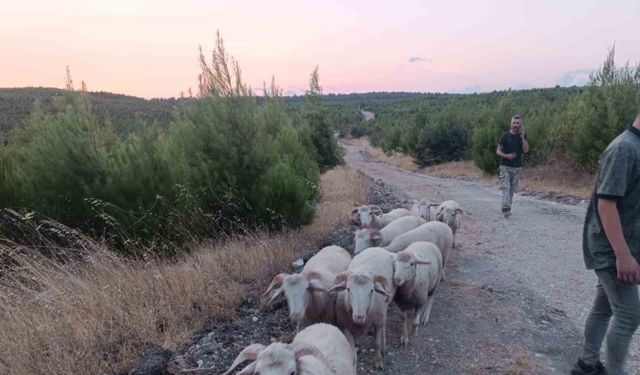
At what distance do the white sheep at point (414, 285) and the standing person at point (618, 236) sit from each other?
2.22 meters

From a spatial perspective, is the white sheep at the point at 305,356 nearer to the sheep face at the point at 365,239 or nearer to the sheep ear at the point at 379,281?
the sheep ear at the point at 379,281

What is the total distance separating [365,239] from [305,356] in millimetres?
4261

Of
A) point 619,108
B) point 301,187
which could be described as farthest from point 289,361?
point 619,108

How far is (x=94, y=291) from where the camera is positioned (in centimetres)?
590

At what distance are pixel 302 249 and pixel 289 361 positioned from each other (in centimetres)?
536

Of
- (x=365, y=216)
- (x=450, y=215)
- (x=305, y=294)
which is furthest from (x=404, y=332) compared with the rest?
(x=450, y=215)

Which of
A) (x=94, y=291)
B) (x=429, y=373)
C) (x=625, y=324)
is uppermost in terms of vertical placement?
(x=625, y=324)

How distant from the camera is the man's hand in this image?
344 cm

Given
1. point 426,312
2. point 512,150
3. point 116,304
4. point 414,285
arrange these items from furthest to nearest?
point 512,150 → point 426,312 → point 414,285 → point 116,304

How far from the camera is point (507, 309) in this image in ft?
21.1

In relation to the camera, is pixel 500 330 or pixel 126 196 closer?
pixel 500 330

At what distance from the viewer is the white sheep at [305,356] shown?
315 cm

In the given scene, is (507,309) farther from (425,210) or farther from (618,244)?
(425,210)

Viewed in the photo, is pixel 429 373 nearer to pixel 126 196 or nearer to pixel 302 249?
pixel 302 249
